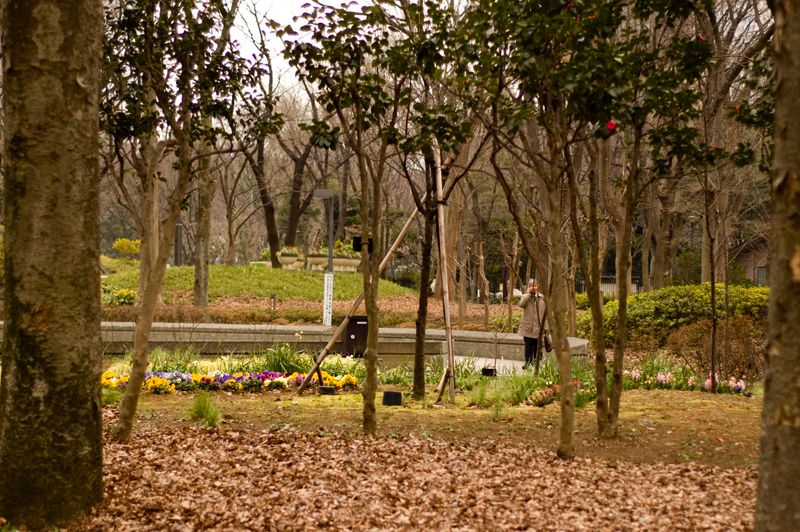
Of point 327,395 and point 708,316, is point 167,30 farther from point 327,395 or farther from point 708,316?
point 708,316

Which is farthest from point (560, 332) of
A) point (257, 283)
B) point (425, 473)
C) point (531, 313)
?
point (257, 283)

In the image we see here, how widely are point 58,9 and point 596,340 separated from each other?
437 cm

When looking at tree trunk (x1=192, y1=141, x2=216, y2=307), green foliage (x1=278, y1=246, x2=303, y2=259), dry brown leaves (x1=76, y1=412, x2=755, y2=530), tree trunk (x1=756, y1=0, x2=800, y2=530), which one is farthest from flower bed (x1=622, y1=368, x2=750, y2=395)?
green foliage (x1=278, y1=246, x2=303, y2=259)

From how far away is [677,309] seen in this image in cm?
1515

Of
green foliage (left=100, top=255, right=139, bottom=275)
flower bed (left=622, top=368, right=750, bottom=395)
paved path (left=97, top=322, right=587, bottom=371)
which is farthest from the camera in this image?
green foliage (left=100, top=255, right=139, bottom=275)

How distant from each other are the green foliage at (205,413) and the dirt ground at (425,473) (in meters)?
→ 0.08

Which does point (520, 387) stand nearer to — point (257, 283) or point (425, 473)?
point (425, 473)

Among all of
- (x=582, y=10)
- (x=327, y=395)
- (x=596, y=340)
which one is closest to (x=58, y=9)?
(x=582, y=10)

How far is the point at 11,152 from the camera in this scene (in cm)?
386

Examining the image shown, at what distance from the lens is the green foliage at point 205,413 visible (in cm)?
635

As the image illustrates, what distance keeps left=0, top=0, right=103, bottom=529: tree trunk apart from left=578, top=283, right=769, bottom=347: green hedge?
12.4m

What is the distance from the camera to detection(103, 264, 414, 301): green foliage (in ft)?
76.6

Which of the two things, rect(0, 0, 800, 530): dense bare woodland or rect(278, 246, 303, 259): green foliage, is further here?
rect(278, 246, 303, 259): green foliage

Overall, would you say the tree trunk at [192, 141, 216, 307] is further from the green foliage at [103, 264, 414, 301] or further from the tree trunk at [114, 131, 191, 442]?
the tree trunk at [114, 131, 191, 442]
